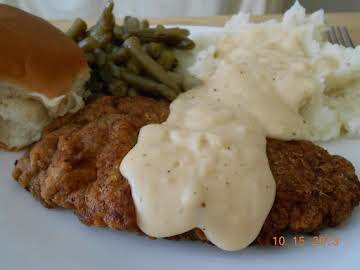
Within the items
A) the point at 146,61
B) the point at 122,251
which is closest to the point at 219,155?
the point at 122,251

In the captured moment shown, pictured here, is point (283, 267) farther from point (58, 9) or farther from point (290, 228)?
point (58, 9)

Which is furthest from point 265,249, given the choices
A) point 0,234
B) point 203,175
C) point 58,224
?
point 0,234

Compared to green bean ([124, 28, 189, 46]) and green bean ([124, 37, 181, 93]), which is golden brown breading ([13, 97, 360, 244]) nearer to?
green bean ([124, 37, 181, 93])

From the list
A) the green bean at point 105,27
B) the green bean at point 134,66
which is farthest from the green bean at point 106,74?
the green bean at point 105,27

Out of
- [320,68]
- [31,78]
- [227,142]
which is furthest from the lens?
[320,68]

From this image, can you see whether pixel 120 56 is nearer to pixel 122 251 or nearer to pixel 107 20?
pixel 107 20

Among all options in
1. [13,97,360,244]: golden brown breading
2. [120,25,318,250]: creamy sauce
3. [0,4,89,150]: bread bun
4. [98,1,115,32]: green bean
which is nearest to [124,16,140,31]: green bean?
[98,1,115,32]: green bean
